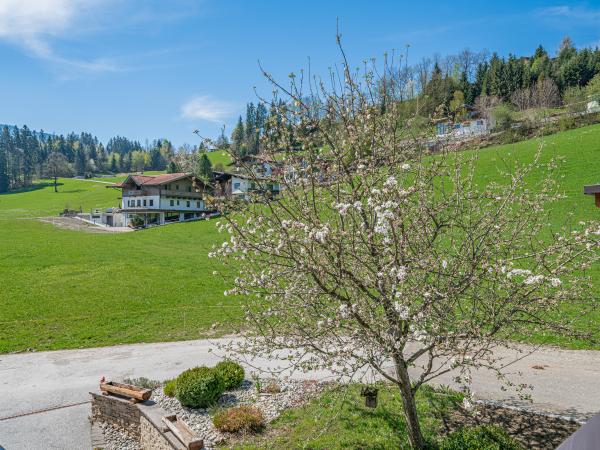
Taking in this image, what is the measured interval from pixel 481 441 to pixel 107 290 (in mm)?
24465

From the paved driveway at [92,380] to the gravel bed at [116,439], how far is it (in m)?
0.41

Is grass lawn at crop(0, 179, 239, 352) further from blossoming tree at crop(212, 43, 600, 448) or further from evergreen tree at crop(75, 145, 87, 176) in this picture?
evergreen tree at crop(75, 145, 87, 176)

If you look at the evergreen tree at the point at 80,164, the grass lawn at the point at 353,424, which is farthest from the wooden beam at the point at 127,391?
the evergreen tree at the point at 80,164

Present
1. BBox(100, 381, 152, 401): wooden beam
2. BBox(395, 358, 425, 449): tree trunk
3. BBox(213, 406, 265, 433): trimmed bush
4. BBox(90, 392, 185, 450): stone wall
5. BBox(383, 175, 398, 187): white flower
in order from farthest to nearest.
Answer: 1. BBox(100, 381, 152, 401): wooden beam
2. BBox(213, 406, 265, 433): trimmed bush
3. BBox(90, 392, 185, 450): stone wall
4. BBox(395, 358, 425, 449): tree trunk
5. BBox(383, 175, 398, 187): white flower

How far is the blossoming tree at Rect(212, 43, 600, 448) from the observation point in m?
5.92

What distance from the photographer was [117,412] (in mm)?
10750

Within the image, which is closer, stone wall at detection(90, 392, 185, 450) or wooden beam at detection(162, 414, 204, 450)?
wooden beam at detection(162, 414, 204, 450)

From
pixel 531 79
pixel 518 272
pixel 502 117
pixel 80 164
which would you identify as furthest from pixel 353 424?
pixel 80 164

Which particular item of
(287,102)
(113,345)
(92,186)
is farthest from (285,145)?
(92,186)

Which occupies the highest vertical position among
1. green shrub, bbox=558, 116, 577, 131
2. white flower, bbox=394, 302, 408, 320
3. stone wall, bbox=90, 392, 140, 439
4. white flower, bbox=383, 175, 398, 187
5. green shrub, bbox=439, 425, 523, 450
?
green shrub, bbox=558, 116, 577, 131

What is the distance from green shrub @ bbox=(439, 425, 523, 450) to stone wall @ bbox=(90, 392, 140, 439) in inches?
289

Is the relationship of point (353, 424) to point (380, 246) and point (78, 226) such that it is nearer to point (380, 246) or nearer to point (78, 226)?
point (380, 246)

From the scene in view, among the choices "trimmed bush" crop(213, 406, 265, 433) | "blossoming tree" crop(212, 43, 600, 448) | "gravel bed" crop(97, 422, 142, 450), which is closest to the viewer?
"blossoming tree" crop(212, 43, 600, 448)

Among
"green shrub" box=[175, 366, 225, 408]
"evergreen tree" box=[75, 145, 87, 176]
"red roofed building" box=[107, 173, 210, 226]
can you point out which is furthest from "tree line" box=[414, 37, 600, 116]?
"evergreen tree" box=[75, 145, 87, 176]
